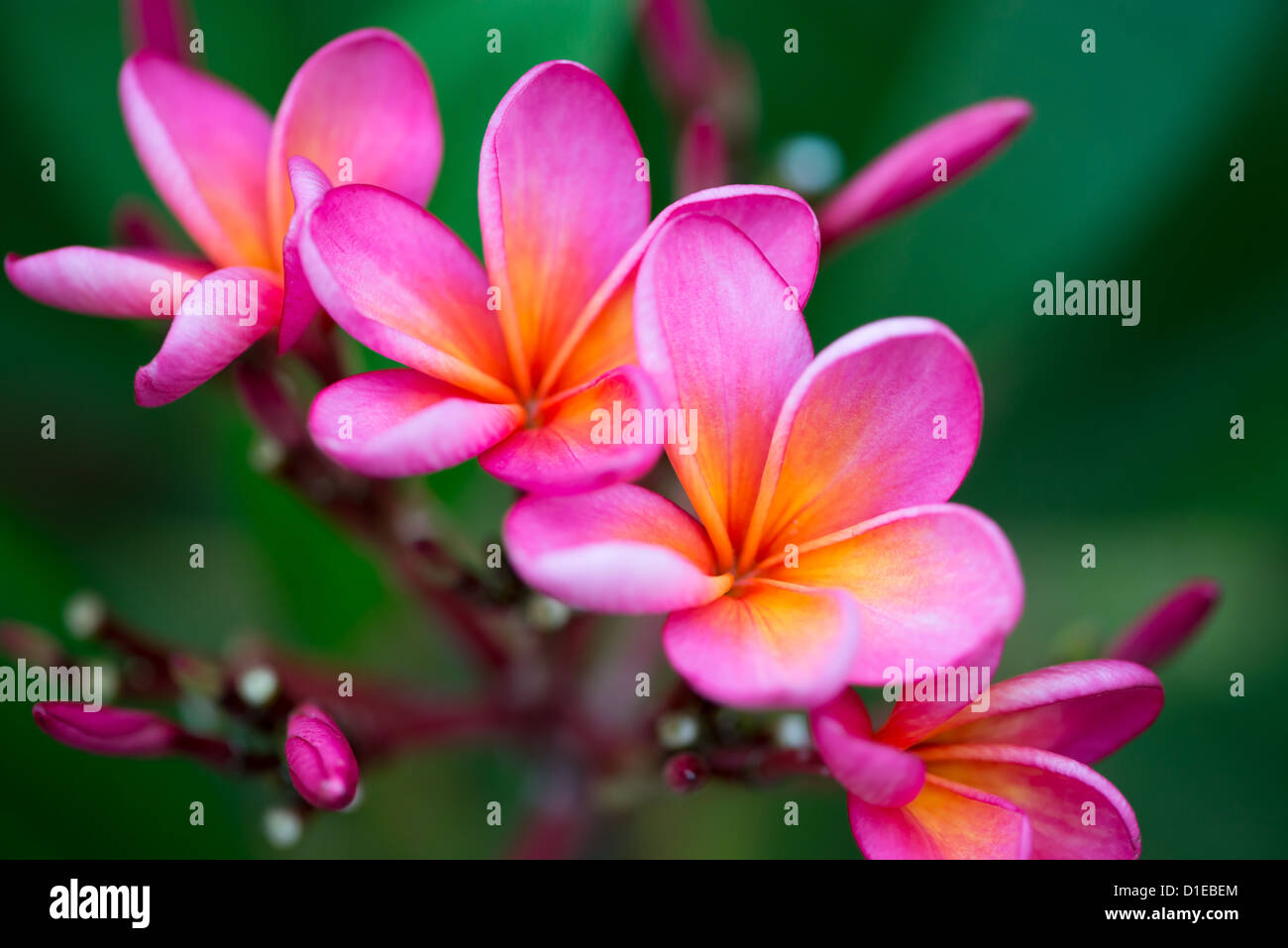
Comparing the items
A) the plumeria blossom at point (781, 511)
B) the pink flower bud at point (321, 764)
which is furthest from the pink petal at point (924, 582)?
the pink flower bud at point (321, 764)

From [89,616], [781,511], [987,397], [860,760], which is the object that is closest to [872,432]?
[781,511]

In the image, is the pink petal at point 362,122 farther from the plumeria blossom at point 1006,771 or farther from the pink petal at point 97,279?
the plumeria blossom at point 1006,771

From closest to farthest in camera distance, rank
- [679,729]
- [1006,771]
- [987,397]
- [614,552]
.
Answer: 1. [614,552]
2. [1006,771]
3. [679,729]
4. [987,397]

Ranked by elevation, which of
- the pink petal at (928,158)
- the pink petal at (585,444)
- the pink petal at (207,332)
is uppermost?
the pink petal at (928,158)

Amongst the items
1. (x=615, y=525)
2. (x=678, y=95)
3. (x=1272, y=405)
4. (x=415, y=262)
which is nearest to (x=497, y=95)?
(x=678, y=95)

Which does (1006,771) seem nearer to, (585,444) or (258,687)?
(585,444)

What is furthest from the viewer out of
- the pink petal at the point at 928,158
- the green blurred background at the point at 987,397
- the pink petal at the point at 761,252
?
the green blurred background at the point at 987,397
